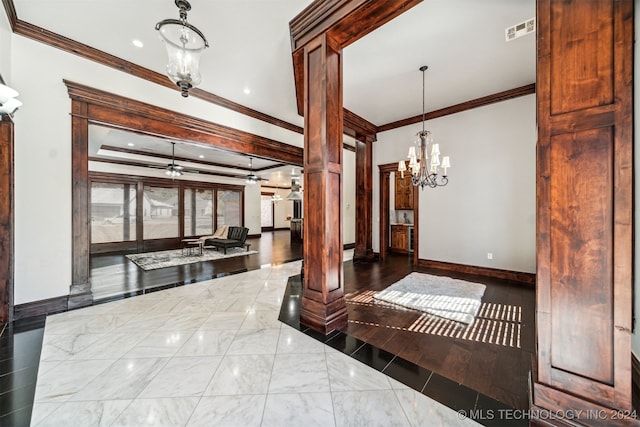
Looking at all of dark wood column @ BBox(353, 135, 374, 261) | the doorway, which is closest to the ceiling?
dark wood column @ BBox(353, 135, 374, 261)

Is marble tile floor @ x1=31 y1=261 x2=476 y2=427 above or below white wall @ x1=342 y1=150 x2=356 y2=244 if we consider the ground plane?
below

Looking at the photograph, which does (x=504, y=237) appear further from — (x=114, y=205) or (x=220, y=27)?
(x=114, y=205)

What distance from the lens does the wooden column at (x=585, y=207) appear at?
3.84 ft

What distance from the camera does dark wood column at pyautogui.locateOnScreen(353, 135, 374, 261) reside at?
19.7 ft

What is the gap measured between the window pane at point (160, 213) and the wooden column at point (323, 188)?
8026mm

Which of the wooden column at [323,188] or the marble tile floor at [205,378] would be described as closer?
the marble tile floor at [205,378]

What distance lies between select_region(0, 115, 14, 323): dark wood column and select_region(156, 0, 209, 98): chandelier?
6.84 feet

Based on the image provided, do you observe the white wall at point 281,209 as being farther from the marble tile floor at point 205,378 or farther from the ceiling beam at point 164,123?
the marble tile floor at point 205,378

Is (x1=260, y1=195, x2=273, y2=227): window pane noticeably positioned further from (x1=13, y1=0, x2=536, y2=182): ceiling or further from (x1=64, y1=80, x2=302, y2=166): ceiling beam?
(x1=13, y1=0, x2=536, y2=182): ceiling

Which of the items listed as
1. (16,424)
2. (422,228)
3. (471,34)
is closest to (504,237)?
(422,228)

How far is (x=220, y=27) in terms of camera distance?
2713mm

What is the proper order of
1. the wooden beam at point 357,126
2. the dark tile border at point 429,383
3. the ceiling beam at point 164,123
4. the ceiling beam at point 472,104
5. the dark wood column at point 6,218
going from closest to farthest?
1. the dark tile border at point 429,383
2. the dark wood column at point 6,218
3. the ceiling beam at point 164,123
4. the ceiling beam at point 472,104
5. the wooden beam at point 357,126

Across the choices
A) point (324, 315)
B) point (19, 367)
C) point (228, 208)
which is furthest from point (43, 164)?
point (228, 208)

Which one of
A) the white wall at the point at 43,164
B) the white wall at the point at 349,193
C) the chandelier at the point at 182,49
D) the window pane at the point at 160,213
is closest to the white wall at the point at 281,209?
the window pane at the point at 160,213
